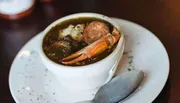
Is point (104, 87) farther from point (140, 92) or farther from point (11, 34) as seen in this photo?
point (11, 34)

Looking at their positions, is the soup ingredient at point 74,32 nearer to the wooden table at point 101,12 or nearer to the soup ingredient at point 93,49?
the soup ingredient at point 93,49

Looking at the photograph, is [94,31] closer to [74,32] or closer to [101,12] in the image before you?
[74,32]

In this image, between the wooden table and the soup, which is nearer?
the soup

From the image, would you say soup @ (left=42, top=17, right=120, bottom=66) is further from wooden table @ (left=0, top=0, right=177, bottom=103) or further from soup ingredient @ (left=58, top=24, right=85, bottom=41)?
wooden table @ (left=0, top=0, right=177, bottom=103)

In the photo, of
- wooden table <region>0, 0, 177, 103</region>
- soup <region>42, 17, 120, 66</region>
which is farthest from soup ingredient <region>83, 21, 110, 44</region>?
wooden table <region>0, 0, 177, 103</region>

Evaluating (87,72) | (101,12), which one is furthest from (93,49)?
(101,12)

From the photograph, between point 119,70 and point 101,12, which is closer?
point 119,70
